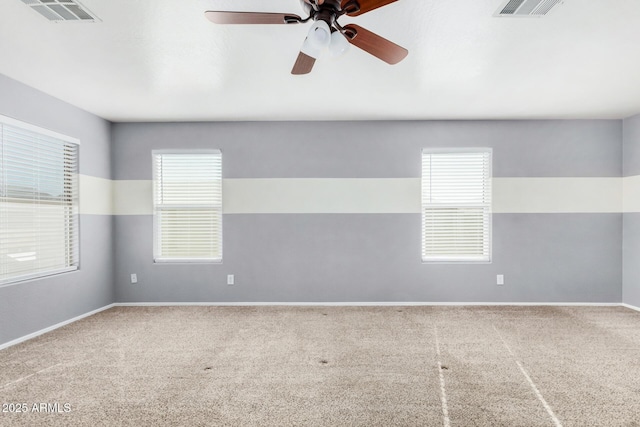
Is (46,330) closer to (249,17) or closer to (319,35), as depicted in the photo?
(249,17)

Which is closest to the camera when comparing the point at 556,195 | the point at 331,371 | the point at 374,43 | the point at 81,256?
the point at 374,43

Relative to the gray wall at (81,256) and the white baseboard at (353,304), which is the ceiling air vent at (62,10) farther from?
the white baseboard at (353,304)

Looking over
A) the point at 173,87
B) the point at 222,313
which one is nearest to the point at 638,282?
the point at 222,313

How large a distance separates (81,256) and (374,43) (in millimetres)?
4202

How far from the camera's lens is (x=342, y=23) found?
230 centimetres

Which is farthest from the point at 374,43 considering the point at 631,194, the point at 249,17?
the point at 631,194

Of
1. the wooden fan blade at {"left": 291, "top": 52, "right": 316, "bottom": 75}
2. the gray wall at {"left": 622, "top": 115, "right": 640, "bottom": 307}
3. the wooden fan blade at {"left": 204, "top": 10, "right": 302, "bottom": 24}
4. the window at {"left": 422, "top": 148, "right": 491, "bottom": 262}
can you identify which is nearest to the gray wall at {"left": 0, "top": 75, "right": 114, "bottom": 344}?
the wooden fan blade at {"left": 204, "top": 10, "right": 302, "bottom": 24}

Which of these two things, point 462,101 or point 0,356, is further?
point 462,101

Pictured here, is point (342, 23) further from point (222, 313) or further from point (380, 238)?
point (222, 313)

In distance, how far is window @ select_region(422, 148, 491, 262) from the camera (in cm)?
472

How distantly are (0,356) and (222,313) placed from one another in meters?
2.06

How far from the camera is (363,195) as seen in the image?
15.4 ft

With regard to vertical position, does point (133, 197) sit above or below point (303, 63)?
below

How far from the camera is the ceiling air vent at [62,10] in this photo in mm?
2068
